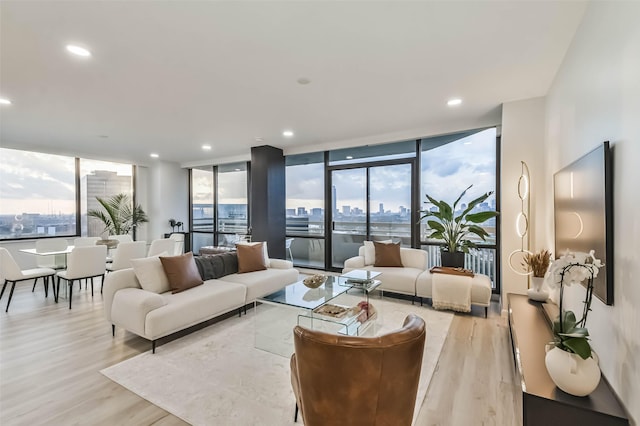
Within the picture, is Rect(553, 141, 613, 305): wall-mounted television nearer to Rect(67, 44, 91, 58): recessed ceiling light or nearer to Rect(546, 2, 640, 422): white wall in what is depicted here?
Rect(546, 2, 640, 422): white wall

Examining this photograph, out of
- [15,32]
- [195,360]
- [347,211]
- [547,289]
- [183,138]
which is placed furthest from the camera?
[347,211]

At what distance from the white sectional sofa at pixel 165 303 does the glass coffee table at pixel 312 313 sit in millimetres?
416

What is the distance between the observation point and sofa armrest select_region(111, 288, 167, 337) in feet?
9.39

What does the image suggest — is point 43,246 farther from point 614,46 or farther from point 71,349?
point 614,46

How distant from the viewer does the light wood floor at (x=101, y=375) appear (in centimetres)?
200

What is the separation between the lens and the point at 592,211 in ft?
5.92

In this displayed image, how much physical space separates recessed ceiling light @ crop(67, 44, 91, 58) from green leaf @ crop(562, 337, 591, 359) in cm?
402

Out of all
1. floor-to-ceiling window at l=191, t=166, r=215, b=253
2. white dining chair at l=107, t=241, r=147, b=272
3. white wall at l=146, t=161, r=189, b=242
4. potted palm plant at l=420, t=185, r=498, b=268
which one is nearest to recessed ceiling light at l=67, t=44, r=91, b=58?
white dining chair at l=107, t=241, r=147, b=272

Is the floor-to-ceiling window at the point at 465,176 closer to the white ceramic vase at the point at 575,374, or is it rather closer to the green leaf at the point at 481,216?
the green leaf at the point at 481,216

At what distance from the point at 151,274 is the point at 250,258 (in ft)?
4.75

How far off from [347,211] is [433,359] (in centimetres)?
383

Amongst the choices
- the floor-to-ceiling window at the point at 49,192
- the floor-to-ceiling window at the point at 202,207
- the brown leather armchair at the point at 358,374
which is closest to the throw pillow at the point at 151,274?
the brown leather armchair at the point at 358,374

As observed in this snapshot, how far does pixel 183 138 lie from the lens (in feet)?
18.6

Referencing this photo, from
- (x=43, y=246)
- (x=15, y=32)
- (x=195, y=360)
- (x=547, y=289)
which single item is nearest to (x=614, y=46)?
(x=547, y=289)
